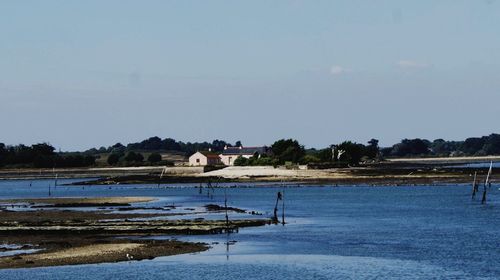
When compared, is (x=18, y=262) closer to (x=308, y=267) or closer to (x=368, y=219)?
(x=308, y=267)

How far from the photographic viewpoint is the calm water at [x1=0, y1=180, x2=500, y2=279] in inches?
1886

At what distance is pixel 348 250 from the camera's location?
5741 centimetres

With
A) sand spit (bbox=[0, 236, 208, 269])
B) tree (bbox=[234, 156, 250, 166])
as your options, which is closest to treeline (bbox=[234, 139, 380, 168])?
tree (bbox=[234, 156, 250, 166])

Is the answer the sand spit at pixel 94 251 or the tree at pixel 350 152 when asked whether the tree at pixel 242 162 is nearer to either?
the tree at pixel 350 152

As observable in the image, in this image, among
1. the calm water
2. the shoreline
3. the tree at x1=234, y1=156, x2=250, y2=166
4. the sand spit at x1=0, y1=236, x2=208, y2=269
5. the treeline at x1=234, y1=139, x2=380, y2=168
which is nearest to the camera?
the calm water

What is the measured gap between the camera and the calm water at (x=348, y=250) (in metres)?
47.9

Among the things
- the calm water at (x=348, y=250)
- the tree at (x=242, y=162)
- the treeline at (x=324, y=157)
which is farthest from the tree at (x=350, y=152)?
the calm water at (x=348, y=250)

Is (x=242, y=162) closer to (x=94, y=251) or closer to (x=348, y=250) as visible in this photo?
(x=348, y=250)

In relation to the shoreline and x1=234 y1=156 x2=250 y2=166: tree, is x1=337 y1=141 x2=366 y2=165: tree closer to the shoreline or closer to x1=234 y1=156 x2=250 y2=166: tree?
x1=234 y1=156 x2=250 y2=166: tree

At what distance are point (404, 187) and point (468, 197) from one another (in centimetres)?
2809

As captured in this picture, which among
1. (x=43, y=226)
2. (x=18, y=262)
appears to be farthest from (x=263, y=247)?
(x=43, y=226)

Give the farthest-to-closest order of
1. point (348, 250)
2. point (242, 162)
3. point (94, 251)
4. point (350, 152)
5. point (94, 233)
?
1. point (242, 162)
2. point (350, 152)
3. point (94, 233)
4. point (348, 250)
5. point (94, 251)

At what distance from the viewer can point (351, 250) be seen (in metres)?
57.4

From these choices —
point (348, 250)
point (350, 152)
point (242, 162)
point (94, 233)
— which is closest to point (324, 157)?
point (350, 152)
